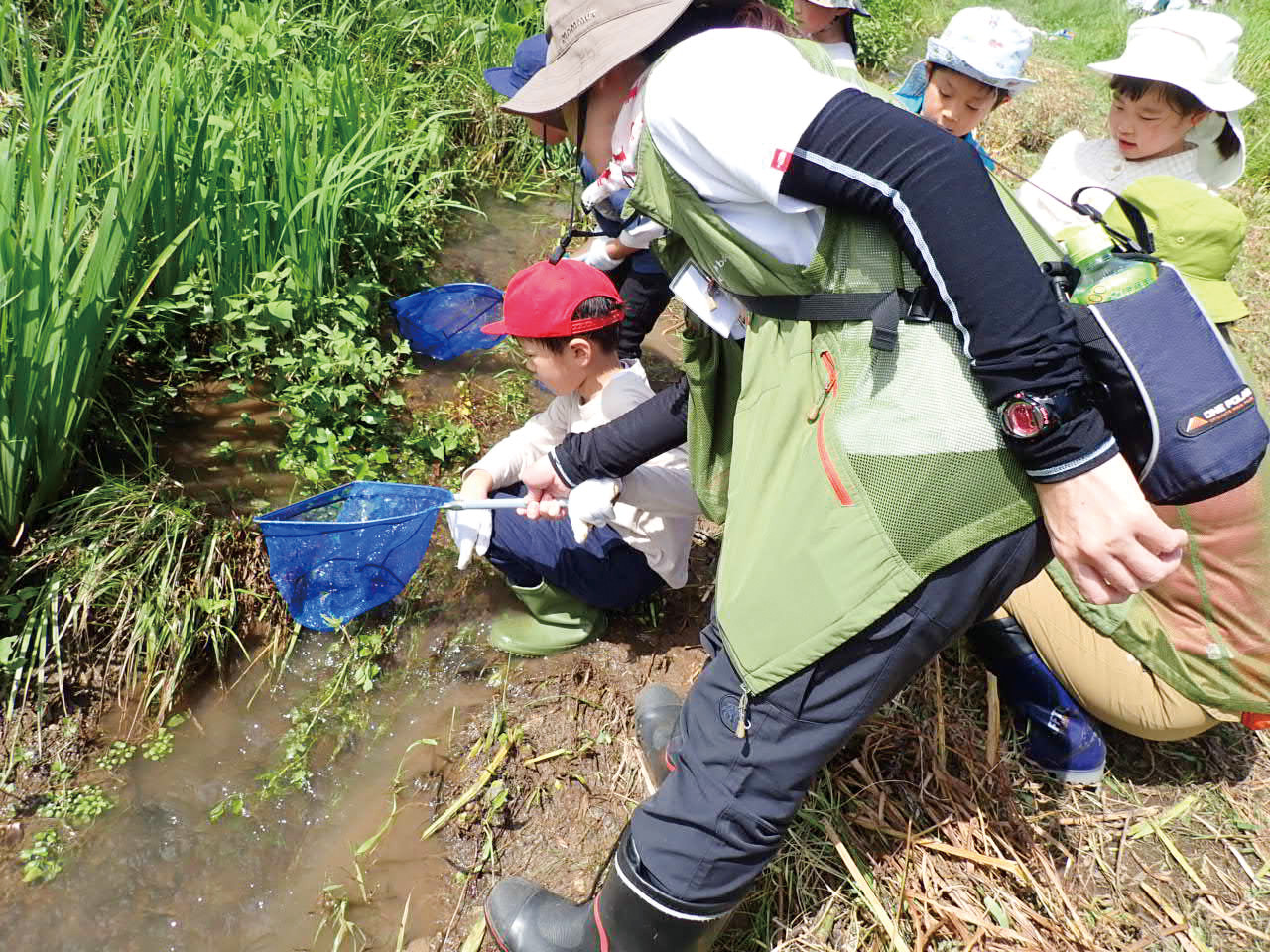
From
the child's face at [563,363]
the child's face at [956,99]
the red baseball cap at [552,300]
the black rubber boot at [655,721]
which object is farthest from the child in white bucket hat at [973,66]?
the black rubber boot at [655,721]

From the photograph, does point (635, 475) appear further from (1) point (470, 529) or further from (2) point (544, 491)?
(1) point (470, 529)

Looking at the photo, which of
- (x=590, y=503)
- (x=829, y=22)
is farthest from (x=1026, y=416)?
(x=829, y=22)

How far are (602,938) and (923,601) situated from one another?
35.7 inches

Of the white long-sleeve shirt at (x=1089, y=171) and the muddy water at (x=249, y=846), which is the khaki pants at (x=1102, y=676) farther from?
the muddy water at (x=249, y=846)

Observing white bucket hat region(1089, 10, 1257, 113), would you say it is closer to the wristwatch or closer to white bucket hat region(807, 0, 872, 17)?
white bucket hat region(807, 0, 872, 17)

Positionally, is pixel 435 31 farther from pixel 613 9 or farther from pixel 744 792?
pixel 744 792

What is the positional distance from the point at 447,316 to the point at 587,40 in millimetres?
1895

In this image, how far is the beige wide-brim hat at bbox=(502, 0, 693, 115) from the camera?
137cm

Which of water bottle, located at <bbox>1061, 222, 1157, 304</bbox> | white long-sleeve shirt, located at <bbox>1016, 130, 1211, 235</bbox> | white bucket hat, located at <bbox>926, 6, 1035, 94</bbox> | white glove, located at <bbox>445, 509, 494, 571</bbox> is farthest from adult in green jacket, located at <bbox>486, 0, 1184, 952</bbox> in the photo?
white bucket hat, located at <bbox>926, 6, 1035, 94</bbox>

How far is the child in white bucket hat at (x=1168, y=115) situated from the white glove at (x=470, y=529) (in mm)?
1845

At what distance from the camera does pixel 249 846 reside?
201cm

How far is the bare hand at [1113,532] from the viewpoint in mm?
1044

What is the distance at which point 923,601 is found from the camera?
3.99 ft

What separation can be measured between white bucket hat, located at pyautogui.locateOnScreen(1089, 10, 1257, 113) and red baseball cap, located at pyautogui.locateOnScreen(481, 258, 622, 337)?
5.85 ft
